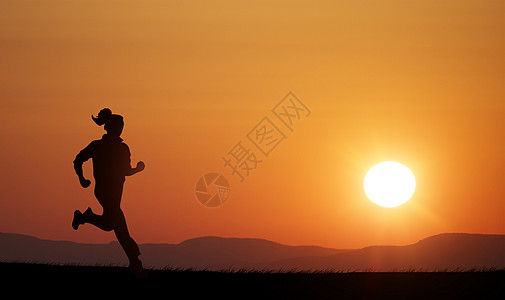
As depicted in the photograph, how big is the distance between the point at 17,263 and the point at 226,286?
15.9 feet

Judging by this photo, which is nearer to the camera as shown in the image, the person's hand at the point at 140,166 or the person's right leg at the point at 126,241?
the person's right leg at the point at 126,241

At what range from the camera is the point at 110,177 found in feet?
56.1

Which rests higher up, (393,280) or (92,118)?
(92,118)

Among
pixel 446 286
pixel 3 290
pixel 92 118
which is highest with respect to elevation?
pixel 92 118

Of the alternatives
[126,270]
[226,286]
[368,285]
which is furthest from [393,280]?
[126,270]

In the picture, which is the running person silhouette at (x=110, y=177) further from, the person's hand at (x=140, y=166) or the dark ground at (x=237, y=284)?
the dark ground at (x=237, y=284)

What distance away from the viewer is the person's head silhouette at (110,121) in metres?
17.3

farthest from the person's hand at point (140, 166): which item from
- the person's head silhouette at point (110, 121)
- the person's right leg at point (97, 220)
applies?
the person's right leg at point (97, 220)

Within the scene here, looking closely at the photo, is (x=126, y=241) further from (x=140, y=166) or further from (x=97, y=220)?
(x=140, y=166)

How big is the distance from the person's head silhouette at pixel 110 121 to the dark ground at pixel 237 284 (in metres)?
2.77

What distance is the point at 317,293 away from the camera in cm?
1612

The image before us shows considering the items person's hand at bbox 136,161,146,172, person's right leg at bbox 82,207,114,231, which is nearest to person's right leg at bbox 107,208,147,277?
person's right leg at bbox 82,207,114,231

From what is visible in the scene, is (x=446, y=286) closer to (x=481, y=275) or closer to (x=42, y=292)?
(x=481, y=275)

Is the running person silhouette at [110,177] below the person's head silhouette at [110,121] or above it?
below
